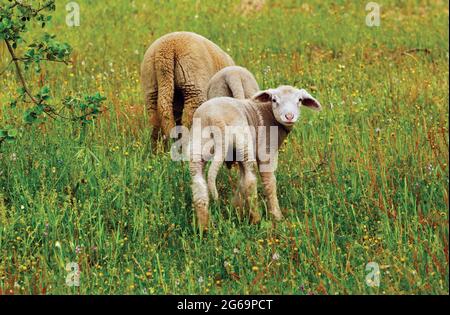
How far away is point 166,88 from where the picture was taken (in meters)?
7.62

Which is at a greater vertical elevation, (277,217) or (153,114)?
(153,114)

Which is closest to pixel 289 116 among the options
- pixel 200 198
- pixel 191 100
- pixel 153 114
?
pixel 200 198

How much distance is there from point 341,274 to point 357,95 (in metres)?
4.01

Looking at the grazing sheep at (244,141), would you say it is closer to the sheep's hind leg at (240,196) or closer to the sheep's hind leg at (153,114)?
the sheep's hind leg at (240,196)

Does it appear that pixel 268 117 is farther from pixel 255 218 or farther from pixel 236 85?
pixel 255 218

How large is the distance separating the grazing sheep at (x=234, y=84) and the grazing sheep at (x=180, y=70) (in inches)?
19.1

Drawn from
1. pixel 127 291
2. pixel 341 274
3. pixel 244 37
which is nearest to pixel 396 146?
pixel 341 274

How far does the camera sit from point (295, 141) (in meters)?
7.59

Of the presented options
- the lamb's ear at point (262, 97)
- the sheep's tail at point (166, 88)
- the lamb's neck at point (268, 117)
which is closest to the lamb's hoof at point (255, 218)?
the lamb's neck at point (268, 117)

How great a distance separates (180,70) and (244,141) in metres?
1.79

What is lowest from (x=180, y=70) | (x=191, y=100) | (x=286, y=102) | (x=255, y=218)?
(x=255, y=218)

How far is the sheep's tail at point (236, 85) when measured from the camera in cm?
691

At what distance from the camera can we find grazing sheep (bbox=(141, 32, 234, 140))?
7602mm

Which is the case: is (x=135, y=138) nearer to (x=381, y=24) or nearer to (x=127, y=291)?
(x=127, y=291)
